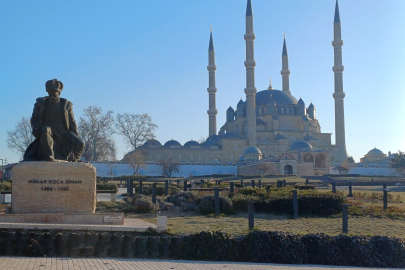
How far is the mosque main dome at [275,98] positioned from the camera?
230 ft

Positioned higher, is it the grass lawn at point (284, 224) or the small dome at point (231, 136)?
the small dome at point (231, 136)

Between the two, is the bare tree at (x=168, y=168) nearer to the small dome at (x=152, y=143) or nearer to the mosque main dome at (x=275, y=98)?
the small dome at (x=152, y=143)

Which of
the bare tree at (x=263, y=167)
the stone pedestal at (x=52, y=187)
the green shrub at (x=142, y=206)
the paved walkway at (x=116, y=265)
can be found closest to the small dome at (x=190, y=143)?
the bare tree at (x=263, y=167)

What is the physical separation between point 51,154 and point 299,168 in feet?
151

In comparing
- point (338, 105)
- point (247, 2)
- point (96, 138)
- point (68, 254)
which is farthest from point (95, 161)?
point (68, 254)

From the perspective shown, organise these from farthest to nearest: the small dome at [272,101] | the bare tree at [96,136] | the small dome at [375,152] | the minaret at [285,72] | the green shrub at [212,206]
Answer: the small dome at [375,152] < the minaret at [285,72] < the small dome at [272,101] < the bare tree at [96,136] < the green shrub at [212,206]

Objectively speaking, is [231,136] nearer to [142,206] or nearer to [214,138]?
[214,138]

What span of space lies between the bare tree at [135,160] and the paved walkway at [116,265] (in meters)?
37.8

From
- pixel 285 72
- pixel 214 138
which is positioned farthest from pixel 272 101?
pixel 214 138

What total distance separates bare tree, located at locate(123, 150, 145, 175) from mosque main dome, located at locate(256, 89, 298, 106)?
2694cm

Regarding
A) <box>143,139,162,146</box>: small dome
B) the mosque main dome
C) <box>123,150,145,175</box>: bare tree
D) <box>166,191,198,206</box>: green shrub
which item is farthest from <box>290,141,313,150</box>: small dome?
<box>166,191,198,206</box>: green shrub

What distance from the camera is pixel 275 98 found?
231ft

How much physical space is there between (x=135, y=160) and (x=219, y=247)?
39.1m

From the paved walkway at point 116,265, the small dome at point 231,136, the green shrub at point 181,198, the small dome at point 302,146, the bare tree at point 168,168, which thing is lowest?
the paved walkway at point 116,265
